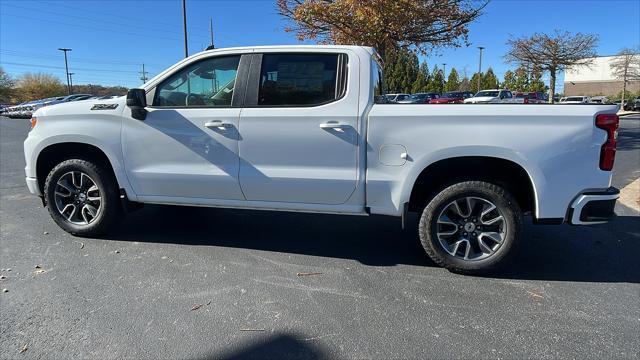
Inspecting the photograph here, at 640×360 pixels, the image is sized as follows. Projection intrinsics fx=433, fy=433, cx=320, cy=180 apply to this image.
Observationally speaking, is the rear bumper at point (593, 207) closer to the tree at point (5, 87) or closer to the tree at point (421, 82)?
the tree at point (421, 82)

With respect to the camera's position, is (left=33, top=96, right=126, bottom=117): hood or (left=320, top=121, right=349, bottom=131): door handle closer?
(left=320, top=121, right=349, bottom=131): door handle

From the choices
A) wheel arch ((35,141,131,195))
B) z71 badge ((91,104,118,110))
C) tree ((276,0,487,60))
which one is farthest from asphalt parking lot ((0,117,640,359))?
tree ((276,0,487,60))

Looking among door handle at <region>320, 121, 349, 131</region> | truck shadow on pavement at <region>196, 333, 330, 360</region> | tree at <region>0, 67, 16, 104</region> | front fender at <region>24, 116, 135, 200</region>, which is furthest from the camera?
tree at <region>0, 67, 16, 104</region>

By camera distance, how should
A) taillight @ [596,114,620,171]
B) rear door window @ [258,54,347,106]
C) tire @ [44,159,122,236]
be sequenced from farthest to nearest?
tire @ [44,159,122,236]
rear door window @ [258,54,347,106]
taillight @ [596,114,620,171]

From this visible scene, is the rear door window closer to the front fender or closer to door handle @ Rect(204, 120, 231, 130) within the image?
door handle @ Rect(204, 120, 231, 130)

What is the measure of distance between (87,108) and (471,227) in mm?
3901

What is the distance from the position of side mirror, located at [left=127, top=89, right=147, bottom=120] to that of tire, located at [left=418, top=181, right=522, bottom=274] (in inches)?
110

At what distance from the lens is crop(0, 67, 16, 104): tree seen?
65.6m

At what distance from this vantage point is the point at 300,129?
380 cm

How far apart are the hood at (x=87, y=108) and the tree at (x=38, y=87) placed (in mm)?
80459

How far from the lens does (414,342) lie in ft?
9.04

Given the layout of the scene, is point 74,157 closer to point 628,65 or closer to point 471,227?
point 471,227

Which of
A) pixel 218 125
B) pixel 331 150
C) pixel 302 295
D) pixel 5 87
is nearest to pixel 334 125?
pixel 331 150

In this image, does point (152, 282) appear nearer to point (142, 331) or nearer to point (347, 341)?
point (142, 331)
